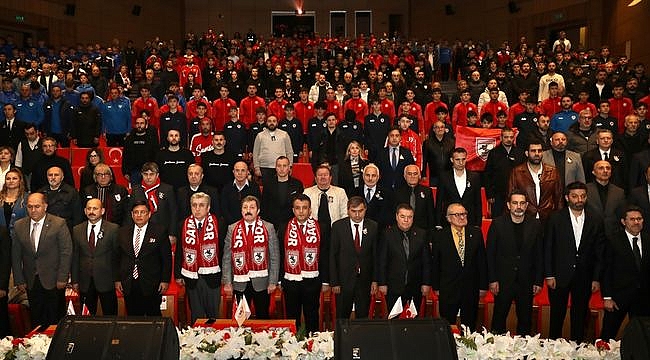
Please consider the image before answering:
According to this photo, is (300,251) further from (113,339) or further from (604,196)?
(604,196)

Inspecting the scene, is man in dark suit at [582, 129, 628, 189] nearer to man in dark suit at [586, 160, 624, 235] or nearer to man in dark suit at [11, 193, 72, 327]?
man in dark suit at [586, 160, 624, 235]

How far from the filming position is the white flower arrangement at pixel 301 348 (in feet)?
14.0

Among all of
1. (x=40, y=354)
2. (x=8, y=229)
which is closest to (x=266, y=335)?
(x=40, y=354)

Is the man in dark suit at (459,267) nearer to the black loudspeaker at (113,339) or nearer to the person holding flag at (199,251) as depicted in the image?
the person holding flag at (199,251)

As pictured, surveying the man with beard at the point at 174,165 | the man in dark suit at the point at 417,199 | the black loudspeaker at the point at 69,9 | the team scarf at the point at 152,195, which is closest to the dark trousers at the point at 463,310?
the man in dark suit at the point at 417,199

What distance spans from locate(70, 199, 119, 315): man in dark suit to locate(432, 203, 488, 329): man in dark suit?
3.19 metres

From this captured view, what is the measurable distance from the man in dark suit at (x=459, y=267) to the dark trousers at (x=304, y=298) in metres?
1.20

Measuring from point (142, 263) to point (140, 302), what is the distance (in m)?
0.41

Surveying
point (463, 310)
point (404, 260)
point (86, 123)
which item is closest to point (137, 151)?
point (86, 123)

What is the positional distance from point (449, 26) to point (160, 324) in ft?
93.4

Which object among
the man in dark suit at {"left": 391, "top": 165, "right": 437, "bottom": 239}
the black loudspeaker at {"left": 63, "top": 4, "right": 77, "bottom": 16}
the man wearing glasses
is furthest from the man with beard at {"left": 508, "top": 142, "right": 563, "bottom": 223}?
the black loudspeaker at {"left": 63, "top": 4, "right": 77, "bottom": 16}

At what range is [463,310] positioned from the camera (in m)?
6.30

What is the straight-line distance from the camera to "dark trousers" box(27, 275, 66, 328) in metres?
6.29

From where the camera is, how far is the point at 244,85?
1482cm
